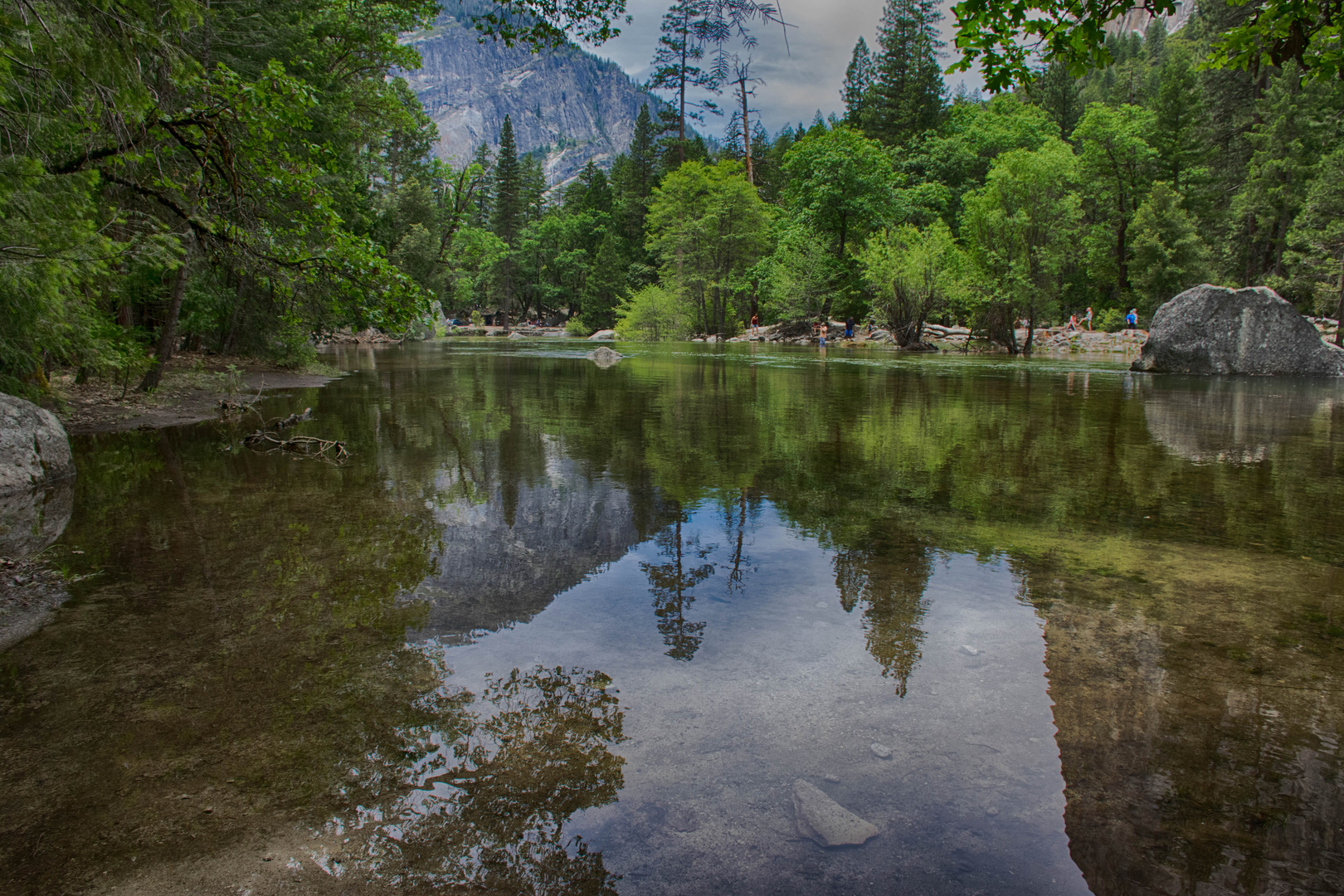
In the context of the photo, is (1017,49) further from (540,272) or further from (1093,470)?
(540,272)

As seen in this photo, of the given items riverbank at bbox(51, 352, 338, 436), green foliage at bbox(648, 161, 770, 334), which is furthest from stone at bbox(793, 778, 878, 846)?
green foliage at bbox(648, 161, 770, 334)

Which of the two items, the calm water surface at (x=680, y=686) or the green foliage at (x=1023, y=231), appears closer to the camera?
the calm water surface at (x=680, y=686)

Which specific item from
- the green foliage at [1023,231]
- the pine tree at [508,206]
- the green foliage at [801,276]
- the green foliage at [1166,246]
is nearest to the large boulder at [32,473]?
the green foliage at [1023,231]

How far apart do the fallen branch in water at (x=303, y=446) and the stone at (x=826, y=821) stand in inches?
280

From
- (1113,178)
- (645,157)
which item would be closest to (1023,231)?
(1113,178)

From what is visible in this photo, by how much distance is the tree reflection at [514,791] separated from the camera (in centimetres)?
221

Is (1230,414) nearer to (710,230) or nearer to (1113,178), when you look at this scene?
(1113,178)

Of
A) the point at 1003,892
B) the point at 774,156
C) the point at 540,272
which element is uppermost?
the point at 774,156

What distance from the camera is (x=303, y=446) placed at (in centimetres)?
905

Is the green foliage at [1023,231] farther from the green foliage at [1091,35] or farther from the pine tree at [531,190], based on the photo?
the pine tree at [531,190]

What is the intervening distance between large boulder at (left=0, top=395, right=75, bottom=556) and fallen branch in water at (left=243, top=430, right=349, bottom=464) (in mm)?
1969

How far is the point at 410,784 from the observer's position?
2613mm

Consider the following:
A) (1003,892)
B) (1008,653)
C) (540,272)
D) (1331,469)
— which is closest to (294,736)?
(1003,892)

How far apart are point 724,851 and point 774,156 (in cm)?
8721
